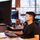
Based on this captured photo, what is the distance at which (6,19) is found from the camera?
195 cm

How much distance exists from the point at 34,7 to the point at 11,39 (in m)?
6.03

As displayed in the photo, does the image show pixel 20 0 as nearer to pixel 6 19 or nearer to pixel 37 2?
pixel 37 2

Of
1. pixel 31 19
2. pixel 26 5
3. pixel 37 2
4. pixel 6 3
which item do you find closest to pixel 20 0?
pixel 26 5

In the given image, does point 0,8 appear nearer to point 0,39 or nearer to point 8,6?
point 8,6

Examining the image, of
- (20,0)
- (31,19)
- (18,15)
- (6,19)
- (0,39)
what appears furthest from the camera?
(20,0)

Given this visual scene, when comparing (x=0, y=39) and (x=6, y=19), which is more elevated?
(x=6, y=19)

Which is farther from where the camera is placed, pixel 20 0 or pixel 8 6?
pixel 20 0

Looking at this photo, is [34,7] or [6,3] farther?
[34,7]

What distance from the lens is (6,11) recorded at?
6.54 feet

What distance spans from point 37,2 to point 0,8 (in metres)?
5.80

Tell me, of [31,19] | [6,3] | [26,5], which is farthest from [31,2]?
[6,3]


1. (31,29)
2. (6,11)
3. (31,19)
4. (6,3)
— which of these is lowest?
(31,29)

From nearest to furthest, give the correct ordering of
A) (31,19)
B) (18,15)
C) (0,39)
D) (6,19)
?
(0,39), (6,19), (31,19), (18,15)

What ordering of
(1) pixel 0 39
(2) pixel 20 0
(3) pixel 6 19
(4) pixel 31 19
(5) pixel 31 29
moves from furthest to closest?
(2) pixel 20 0
(4) pixel 31 19
(5) pixel 31 29
(3) pixel 6 19
(1) pixel 0 39
